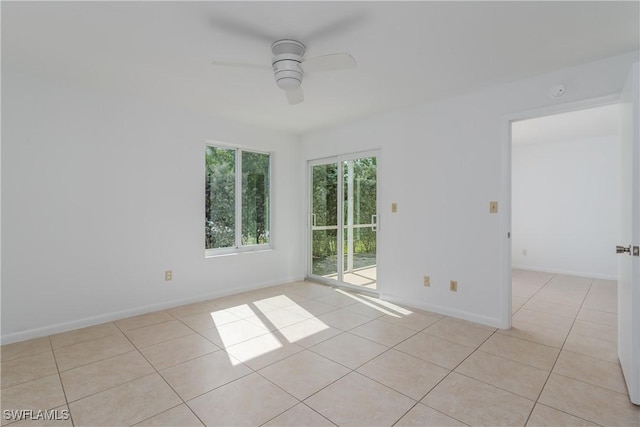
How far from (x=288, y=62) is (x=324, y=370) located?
221 centimetres

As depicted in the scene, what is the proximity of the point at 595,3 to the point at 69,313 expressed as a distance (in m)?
4.72

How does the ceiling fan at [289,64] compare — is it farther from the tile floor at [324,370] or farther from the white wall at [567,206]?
the white wall at [567,206]

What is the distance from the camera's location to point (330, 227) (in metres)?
4.86

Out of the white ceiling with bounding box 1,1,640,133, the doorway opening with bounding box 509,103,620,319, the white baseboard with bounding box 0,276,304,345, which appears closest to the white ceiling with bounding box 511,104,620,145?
the doorway opening with bounding box 509,103,620,319

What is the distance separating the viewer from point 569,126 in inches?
185

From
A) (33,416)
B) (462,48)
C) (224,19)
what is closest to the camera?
(33,416)

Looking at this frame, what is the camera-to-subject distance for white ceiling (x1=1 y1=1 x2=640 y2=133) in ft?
6.36

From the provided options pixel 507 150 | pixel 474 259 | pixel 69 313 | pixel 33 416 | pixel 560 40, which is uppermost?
pixel 560 40

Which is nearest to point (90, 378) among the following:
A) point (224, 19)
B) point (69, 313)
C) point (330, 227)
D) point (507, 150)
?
point (69, 313)

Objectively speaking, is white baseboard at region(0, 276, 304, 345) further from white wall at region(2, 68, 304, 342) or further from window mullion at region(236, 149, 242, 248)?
window mullion at region(236, 149, 242, 248)

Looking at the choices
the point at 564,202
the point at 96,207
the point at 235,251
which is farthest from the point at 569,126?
the point at 96,207

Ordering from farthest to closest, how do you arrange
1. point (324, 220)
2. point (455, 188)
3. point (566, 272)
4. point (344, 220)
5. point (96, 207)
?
point (566, 272)
point (324, 220)
point (344, 220)
point (455, 188)
point (96, 207)

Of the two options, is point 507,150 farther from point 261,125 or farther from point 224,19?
point 261,125

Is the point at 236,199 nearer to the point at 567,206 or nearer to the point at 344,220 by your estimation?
the point at 344,220
